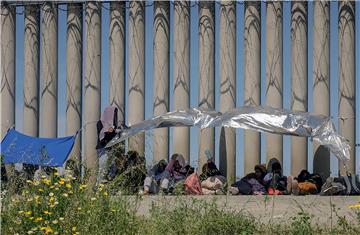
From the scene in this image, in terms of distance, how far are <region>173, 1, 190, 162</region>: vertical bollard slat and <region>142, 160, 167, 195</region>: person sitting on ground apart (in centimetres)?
224

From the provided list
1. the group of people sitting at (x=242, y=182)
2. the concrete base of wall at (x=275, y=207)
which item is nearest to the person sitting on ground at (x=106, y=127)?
the group of people sitting at (x=242, y=182)

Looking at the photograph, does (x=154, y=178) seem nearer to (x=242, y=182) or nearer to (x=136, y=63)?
(x=242, y=182)

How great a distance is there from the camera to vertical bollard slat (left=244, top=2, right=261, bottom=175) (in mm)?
20391

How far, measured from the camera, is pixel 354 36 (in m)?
20.6

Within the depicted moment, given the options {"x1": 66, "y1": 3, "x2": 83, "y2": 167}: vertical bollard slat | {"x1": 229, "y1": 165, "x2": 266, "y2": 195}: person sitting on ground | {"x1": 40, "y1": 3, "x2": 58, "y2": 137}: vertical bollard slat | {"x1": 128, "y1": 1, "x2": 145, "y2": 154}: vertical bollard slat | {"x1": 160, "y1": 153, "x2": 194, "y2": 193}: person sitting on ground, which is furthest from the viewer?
{"x1": 40, "y1": 3, "x2": 58, "y2": 137}: vertical bollard slat

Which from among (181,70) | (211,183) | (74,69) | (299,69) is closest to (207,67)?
(181,70)

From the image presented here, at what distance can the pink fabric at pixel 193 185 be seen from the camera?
54.6 ft

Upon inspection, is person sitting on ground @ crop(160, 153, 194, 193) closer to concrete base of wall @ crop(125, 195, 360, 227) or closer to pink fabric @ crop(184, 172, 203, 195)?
pink fabric @ crop(184, 172, 203, 195)

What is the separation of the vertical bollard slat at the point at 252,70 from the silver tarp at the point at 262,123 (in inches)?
65.7

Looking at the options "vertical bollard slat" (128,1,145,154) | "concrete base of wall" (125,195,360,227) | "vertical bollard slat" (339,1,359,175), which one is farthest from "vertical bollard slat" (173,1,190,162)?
"concrete base of wall" (125,195,360,227)

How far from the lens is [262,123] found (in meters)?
18.3

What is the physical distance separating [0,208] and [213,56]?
12432 millimetres

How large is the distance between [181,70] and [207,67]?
63cm

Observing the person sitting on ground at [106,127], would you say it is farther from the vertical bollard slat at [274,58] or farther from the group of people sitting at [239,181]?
the vertical bollard slat at [274,58]
